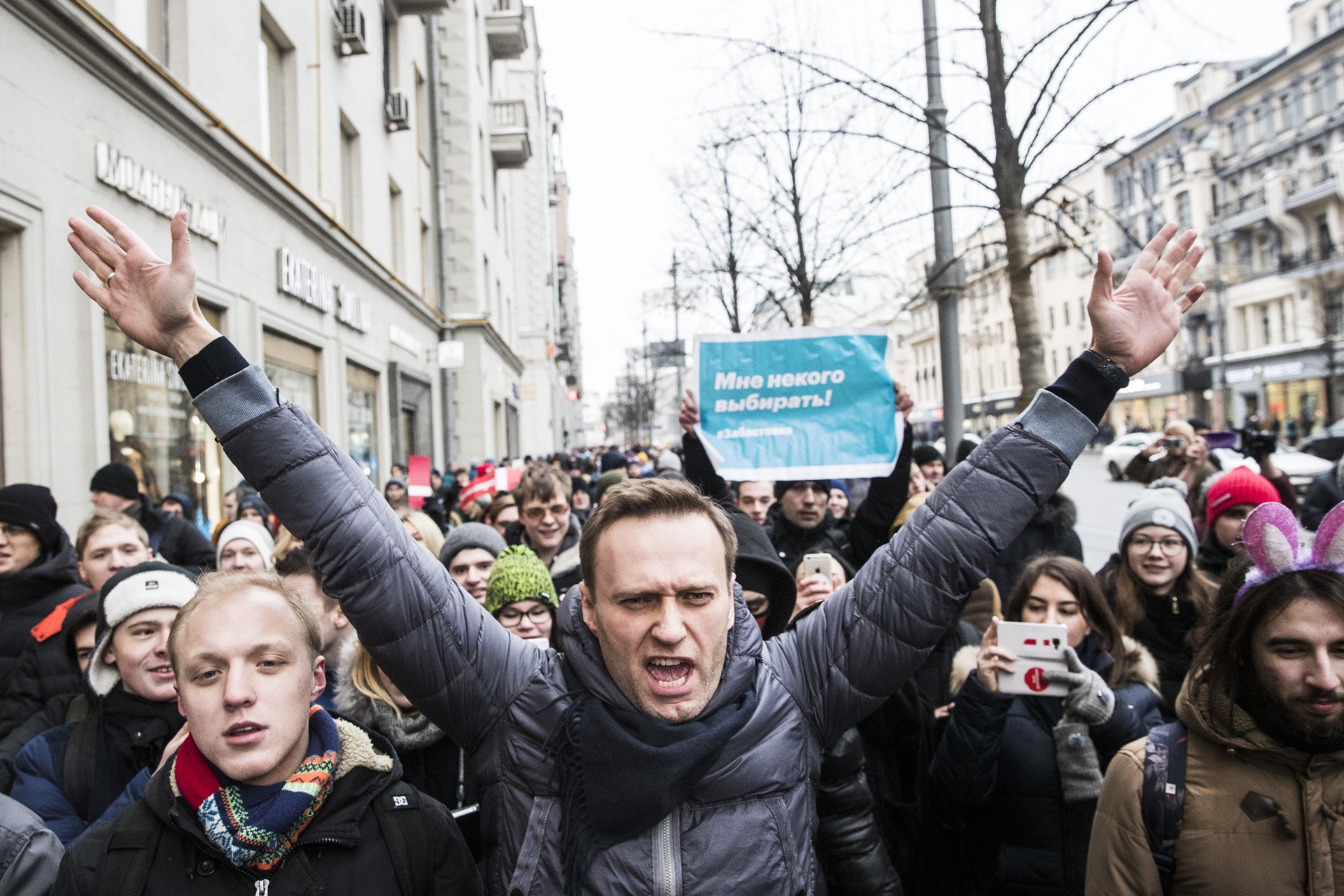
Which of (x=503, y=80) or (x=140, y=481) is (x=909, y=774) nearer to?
(x=140, y=481)

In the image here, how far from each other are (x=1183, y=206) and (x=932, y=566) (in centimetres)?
5961

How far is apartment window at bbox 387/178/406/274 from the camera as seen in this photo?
19.7 m

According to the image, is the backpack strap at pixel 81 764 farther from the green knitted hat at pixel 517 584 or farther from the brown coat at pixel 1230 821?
the brown coat at pixel 1230 821

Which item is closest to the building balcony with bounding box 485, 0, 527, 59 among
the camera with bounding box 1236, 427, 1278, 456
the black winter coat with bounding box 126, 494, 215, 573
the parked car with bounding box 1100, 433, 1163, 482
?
the parked car with bounding box 1100, 433, 1163, 482

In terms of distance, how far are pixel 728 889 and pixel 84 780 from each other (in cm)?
206

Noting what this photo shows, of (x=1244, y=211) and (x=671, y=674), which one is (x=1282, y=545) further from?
(x=1244, y=211)

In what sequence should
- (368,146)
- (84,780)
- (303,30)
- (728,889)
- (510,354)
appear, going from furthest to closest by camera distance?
(510,354) < (368,146) < (303,30) < (84,780) < (728,889)

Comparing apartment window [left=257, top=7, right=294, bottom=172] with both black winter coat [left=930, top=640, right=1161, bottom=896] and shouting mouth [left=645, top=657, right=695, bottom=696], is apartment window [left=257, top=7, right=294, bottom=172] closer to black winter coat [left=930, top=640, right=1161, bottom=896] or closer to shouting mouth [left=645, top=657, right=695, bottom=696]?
black winter coat [left=930, top=640, right=1161, bottom=896]

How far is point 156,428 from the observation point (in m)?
8.91

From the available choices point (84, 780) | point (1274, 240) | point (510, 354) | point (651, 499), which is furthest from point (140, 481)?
point (1274, 240)

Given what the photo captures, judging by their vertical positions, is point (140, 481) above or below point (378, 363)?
below

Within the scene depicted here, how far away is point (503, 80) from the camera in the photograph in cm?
3991

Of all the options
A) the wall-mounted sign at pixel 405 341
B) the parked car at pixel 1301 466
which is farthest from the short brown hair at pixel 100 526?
the parked car at pixel 1301 466

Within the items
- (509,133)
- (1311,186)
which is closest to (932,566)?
(509,133)
